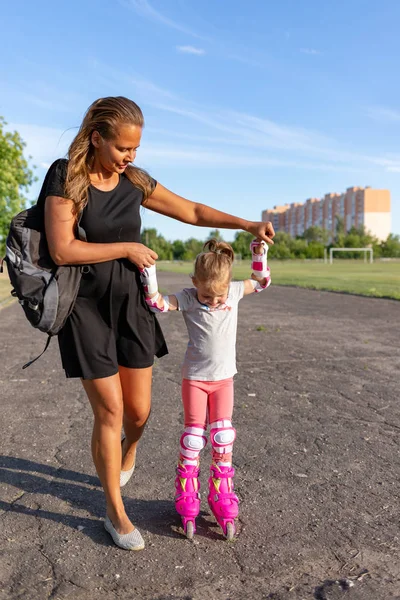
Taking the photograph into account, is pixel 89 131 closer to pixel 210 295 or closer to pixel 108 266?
pixel 108 266

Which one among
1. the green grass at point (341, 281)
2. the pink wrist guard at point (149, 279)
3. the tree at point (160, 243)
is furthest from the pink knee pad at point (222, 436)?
the tree at point (160, 243)

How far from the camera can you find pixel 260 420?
532cm

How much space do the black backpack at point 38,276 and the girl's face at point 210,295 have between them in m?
0.64

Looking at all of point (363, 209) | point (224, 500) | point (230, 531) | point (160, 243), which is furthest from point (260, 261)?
point (363, 209)

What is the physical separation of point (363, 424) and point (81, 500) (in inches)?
99.9

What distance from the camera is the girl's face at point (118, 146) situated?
2.91m

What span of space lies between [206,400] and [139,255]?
86 cm

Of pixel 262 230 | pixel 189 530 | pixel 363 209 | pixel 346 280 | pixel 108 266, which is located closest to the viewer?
pixel 108 266

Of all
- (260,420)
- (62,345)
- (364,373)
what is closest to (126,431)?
(62,345)

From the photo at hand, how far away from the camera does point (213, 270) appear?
127 inches

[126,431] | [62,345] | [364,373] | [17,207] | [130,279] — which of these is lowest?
[364,373]

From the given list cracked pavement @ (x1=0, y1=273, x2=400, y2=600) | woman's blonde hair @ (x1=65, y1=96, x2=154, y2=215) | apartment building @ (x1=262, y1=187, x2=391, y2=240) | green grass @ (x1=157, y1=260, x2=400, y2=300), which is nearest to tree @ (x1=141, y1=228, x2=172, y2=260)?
apartment building @ (x1=262, y1=187, x2=391, y2=240)

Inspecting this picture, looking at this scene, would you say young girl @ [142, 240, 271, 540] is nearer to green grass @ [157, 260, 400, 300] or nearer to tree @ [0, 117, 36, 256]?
green grass @ [157, 260, 400, 300]

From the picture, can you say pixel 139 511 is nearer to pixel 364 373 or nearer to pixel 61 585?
pixel 61 585
